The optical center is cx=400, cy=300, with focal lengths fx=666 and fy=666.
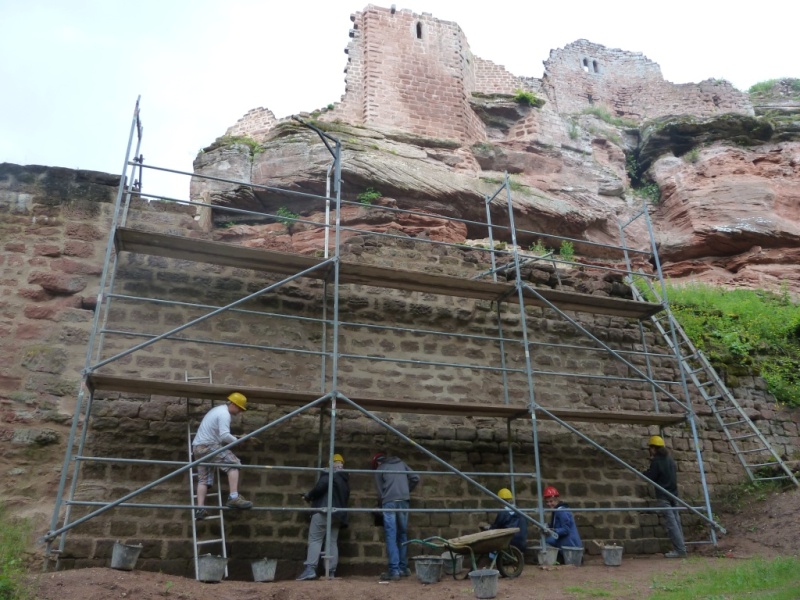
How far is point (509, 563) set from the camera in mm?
5812

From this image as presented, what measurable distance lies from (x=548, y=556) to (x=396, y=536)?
4.74ft

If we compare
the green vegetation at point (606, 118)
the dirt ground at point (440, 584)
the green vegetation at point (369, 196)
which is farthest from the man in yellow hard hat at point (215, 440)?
the green vegetation at point (606, 118)

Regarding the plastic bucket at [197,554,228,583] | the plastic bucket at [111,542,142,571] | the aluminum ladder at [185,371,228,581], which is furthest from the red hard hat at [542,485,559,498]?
the plastic bucket at [111,542,142,571]

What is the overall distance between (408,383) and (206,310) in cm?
227

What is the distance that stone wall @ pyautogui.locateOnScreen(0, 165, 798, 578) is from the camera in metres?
5.93

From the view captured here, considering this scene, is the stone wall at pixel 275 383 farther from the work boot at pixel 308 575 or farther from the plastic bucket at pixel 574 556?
the plastic bucket at pixel 574 556

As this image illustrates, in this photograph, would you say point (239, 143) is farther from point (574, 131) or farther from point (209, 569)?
point (209, 569)

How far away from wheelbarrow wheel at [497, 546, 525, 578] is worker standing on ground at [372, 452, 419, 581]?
83 cm

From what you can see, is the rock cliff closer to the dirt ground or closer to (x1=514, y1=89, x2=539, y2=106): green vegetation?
(x1=514, y1=89, x2=539, y2=106): green vegetation

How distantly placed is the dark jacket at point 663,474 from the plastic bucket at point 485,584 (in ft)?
9.99

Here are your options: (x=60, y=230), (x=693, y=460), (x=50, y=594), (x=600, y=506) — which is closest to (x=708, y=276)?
(x=693, y=460)

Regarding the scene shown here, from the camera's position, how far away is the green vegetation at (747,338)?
30.3ft

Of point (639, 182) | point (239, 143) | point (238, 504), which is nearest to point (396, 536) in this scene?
point (238, 504)

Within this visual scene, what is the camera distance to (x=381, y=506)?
6188mm
